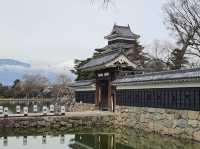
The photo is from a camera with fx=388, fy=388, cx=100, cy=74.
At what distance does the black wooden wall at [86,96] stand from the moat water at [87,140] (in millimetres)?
13065

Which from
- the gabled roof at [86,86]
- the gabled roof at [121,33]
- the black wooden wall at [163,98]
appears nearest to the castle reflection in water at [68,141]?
the black wooden wall at [163,98]

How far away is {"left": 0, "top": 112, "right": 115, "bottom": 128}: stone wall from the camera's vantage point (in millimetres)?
28703

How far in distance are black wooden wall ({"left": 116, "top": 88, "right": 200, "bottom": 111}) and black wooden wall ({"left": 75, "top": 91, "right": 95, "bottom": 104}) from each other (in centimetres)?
893

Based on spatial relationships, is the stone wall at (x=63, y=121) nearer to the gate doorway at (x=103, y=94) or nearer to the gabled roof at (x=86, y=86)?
the gate doorway at (x=103, y=94)

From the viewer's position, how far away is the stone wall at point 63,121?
1130 inches

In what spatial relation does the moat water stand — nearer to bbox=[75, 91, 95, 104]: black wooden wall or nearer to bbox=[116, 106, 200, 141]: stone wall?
bbox=[116, 106, 200, 141]: stone wall

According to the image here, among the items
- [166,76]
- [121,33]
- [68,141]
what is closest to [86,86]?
[121,33]

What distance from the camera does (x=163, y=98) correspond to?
83.6ft

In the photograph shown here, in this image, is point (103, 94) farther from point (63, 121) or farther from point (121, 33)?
point (121, 33)

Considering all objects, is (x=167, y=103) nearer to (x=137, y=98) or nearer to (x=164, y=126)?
(x=164, y=126)

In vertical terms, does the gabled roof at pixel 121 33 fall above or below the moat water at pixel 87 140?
above

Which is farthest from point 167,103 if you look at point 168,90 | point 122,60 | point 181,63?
point 181,63

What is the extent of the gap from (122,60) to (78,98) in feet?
49.3

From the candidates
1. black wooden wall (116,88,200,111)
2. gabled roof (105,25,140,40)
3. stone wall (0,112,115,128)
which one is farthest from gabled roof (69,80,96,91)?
stone wall (0,112,115,128)
